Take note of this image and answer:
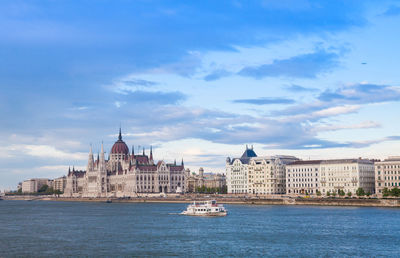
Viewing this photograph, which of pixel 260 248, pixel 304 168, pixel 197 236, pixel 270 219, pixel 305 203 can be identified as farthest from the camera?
pixel 304 168

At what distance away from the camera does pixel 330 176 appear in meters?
143

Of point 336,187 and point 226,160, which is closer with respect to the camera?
point 336,187

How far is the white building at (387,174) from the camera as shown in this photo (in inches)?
5044

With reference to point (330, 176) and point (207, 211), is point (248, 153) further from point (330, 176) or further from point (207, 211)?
point (207, 211)

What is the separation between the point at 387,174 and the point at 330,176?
55.0 feet

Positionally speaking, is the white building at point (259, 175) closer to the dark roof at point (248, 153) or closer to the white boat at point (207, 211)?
the dark roof at point (248, 153)

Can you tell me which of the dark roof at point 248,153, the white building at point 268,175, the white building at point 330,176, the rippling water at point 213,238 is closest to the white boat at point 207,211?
the rippling water at point 213,238

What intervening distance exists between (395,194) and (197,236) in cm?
6836

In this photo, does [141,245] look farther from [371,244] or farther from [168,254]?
[371,244]

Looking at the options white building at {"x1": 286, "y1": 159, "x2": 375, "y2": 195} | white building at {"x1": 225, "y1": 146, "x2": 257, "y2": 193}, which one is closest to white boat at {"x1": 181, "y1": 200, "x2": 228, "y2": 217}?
white building at {"x1": 286, "y1": 159, "x2": 375, "y2": 195}

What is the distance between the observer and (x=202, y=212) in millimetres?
88438

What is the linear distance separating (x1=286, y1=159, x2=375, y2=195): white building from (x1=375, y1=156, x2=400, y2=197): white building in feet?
17.4

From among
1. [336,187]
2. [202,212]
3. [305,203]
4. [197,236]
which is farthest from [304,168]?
[197,236]

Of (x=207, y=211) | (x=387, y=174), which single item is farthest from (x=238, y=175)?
(x=207, y=211)
